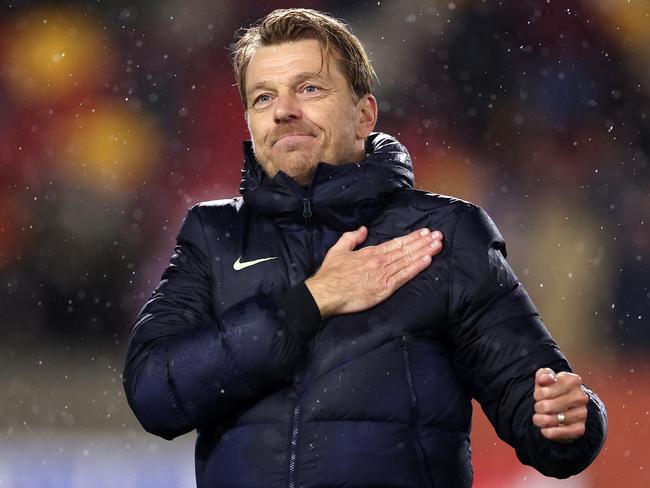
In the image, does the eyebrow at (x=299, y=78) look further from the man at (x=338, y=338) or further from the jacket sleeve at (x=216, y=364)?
the jacket sleeve at (x=216, y=364)

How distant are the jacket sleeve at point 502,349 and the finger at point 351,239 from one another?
0.17 meters

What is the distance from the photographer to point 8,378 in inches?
229

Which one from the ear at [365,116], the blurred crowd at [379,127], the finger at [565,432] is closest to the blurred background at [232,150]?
the blurred crowd at [379,127]

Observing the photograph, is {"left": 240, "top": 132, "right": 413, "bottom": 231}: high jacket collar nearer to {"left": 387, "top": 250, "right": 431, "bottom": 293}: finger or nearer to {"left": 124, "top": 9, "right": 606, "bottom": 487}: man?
{"left": 124, "top": 9, "right": 606, "bottom": 487}: man

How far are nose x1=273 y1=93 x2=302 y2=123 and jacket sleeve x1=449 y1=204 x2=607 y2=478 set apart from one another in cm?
41

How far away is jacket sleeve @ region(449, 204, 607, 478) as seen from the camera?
68.6 inches

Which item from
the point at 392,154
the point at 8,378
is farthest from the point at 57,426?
the point at 392,154

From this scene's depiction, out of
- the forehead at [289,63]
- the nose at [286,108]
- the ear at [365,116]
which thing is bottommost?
the ear at [365,116]

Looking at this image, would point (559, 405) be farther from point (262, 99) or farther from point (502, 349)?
point (262, 99)

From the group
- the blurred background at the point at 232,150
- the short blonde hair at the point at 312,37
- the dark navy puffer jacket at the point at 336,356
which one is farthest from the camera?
the blurred background at the point at 232,150

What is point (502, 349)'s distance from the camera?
1.81 metres

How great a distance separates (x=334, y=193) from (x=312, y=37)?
1.32 ft

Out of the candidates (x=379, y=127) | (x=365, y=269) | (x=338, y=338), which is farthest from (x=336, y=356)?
(x=379, y=127)

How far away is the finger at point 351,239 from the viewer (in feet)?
6.24
